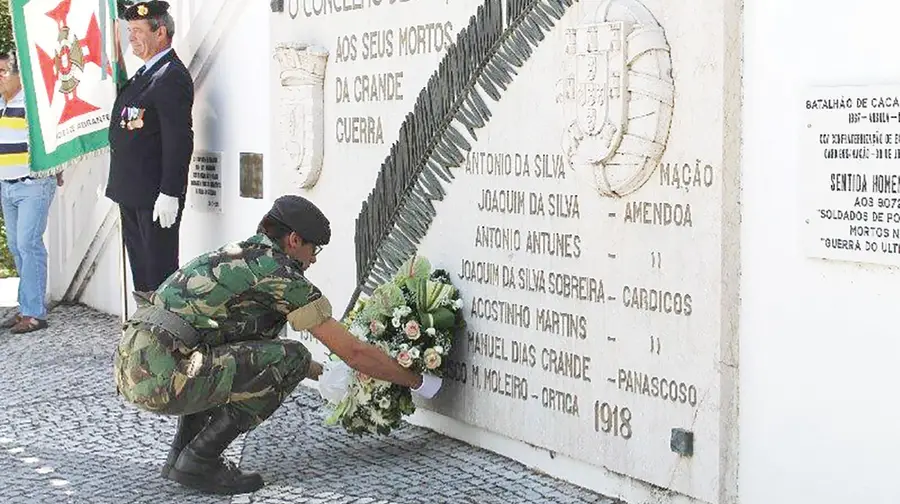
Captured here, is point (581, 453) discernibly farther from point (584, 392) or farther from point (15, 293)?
point (15, 293)

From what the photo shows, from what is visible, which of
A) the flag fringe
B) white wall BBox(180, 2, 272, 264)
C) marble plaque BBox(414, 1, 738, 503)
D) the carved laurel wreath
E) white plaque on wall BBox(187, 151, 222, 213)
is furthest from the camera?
the flag fringe

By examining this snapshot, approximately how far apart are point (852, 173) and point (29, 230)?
21.8 ft

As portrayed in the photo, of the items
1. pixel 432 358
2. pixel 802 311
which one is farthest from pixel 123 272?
pixel 802 311

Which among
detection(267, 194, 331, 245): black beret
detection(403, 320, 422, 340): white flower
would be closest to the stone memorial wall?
detection(403, 320, 422, 340): white flower

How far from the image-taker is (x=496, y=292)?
21.1ft

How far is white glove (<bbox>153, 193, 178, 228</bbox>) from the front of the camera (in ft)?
28.7

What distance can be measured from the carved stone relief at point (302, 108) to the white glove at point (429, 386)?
155 cm

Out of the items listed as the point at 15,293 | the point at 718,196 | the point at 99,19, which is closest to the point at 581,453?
the point at 718,196

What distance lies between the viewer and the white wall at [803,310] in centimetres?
463

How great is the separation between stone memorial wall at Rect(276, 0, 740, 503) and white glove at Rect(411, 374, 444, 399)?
0.42 ft

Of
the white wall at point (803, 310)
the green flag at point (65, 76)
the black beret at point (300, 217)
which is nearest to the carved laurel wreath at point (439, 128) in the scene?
the black beret at point (300, 217)

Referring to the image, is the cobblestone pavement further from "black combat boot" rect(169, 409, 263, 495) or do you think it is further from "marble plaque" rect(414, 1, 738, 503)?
"marble plaque" rect(414, 1, 738, 503)

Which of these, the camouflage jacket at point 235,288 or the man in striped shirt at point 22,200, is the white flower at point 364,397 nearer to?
the camouflage jacket at point 235,288

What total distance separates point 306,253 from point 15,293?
22.5 ft
